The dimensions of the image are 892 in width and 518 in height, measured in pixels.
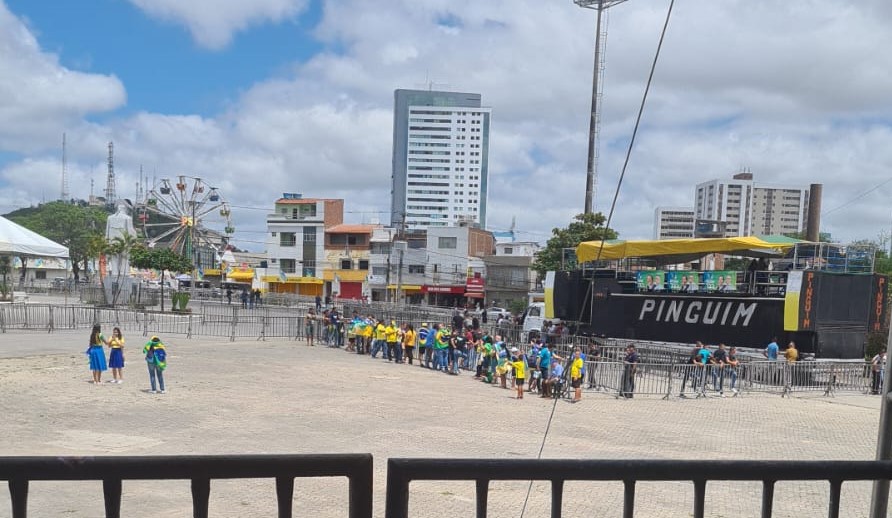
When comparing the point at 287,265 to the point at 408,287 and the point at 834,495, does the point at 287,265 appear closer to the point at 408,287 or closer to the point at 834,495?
the point at 408,287

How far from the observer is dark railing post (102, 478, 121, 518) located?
2.69 meters

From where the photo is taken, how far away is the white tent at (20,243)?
96.4 ft

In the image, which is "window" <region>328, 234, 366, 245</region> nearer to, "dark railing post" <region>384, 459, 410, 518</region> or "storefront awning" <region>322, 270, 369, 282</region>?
"storefront awning" <region>322, 270, 369, 282</region>

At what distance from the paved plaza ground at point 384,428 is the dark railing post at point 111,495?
292cm

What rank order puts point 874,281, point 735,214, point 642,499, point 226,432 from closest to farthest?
point 642,499, point 226,432, point 874,281, point 735,214

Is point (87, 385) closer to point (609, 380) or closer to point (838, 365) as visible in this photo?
point (609, 380)

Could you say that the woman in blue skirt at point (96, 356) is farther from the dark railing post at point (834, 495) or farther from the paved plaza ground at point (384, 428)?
the dark railing post at point (834, 495)

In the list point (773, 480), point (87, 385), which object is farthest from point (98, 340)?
point (773, 480)

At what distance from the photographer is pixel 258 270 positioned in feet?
255

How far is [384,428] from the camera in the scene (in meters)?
13.3

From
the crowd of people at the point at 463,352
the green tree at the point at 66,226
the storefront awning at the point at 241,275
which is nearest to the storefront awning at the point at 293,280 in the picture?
the storefront awning at the point at 241,275

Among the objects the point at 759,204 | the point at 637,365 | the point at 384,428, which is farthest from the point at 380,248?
the point at 759,204

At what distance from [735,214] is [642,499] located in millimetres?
195578

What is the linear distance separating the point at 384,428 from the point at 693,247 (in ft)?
59.8
